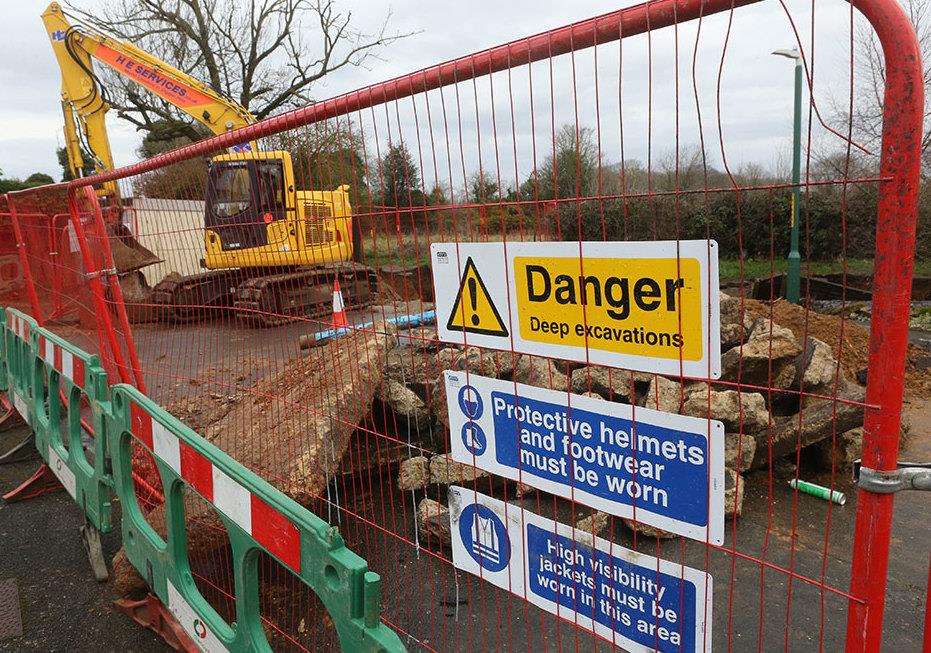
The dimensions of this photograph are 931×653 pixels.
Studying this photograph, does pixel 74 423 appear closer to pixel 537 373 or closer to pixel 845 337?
pixel 537 373

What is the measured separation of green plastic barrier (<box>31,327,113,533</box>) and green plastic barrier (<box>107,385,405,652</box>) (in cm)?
27

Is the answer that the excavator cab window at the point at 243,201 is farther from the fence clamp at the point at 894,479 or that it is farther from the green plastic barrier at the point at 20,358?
the fence clamp at the point at 894,479

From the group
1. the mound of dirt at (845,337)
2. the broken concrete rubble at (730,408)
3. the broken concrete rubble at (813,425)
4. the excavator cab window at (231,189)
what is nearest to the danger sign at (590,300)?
the excavator cab window at (231,189)

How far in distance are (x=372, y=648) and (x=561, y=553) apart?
0.75 meters

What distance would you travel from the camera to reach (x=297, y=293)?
12.8 feet

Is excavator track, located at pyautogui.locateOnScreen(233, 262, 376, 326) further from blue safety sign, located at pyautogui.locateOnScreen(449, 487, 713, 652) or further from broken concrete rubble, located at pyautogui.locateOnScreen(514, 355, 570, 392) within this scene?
blue safety sign, located at pyautogui.locateOnScreen(449, 487, 713, 652)

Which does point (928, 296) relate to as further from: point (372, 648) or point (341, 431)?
point (372, 648)

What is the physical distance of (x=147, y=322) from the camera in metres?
5.48

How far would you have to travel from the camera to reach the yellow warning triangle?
2039mm

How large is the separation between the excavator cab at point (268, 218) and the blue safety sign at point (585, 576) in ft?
4.35

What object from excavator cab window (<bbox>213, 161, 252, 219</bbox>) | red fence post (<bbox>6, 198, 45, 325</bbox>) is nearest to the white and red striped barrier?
excavator cab window (<bbox>213, 161, 252, 219</bbox>)

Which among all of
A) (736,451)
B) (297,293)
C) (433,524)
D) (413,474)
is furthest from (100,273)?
(736,451)

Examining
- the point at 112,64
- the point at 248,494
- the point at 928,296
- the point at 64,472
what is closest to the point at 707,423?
the point at 248,494

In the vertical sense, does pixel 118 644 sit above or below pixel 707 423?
below
